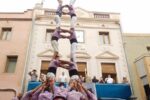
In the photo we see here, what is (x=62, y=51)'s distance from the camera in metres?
15.6

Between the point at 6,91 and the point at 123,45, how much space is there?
8.49 metres

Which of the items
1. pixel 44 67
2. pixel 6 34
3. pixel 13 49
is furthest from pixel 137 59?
pixel 6 34

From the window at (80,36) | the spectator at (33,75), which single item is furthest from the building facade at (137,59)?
the spectator at (33,75)

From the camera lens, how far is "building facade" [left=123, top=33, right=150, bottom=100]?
14.9 meters

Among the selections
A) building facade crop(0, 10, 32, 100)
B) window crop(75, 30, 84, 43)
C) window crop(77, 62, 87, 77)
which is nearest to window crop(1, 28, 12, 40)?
building facade crop(0, 10, 32, 100)

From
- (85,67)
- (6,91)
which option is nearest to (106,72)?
(85,67)

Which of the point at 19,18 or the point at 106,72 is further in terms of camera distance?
the point at 19,18

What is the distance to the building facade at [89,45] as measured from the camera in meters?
15.0

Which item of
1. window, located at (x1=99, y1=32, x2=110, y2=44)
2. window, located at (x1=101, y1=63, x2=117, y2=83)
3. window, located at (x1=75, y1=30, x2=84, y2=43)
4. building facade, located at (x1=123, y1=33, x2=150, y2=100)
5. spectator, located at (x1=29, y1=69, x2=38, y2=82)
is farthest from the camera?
window, located at (x1=99, y1=32, x2=110, y2=44)

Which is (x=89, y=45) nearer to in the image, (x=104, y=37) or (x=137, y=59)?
(x=104, y=37)

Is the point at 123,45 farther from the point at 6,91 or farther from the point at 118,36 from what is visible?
the point at 6,91

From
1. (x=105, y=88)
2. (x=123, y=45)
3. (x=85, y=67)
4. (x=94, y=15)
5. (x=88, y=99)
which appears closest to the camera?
(x=88, y=99)

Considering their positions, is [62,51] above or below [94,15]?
below

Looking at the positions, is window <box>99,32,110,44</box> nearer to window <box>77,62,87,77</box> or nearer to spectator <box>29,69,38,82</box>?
window <box>77,62,87,77</box>
